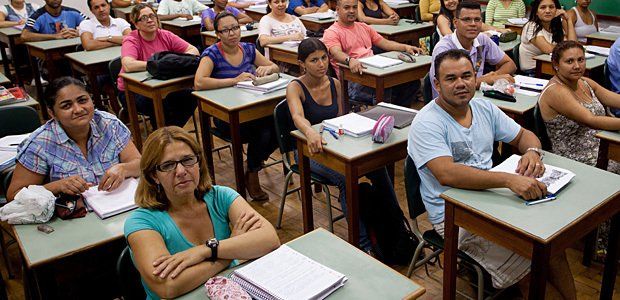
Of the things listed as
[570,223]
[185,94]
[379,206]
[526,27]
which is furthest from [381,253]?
[526,27]

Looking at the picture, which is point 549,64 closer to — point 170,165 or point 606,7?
point 606,7

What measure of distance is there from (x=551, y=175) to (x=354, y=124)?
3.26 feet

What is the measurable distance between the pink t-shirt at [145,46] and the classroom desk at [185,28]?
6.62 feet

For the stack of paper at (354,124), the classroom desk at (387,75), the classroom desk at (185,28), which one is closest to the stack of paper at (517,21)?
the classroom desk at (387,75)

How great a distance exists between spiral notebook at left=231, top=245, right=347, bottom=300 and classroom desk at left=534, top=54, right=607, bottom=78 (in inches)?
121

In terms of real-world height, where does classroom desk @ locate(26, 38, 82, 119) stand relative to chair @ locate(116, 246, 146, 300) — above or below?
above

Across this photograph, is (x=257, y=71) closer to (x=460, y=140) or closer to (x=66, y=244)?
(x=460, y=140)

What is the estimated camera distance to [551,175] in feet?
7.00

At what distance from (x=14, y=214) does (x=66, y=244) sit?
277 mm

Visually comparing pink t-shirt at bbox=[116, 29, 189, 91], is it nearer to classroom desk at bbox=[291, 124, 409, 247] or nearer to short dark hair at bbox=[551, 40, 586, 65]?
classroom desk at bbox=[291, 124, 409, 247]

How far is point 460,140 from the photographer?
232 cm

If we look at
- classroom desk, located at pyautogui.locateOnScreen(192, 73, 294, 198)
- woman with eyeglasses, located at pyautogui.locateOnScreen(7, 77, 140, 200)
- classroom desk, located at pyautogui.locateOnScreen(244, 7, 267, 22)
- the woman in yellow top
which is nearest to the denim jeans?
classroom desk, located at pyautogui.locateOnScreen(192, 73, 294, 198)

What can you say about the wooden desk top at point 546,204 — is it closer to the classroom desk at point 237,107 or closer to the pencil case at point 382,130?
the pencil case at point 382,130

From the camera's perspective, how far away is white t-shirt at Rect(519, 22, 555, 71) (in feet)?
14.2
